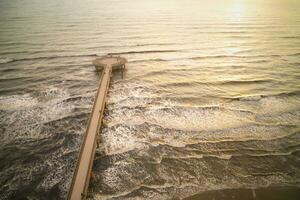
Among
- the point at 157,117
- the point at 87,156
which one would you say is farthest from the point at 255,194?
the point at 87,156

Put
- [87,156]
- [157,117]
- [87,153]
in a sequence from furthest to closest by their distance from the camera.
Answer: [157,117] < [87,153] < [87,156]

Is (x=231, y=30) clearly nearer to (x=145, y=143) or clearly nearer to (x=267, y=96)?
(x=267, y=96)

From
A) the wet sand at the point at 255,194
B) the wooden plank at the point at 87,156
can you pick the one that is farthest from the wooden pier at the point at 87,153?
the wet sand at the point at 255,194

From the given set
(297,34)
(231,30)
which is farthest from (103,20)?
(297,34)

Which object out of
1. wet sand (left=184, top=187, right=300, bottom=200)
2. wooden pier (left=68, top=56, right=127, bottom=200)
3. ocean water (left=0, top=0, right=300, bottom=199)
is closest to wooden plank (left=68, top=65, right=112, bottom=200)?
wooden pier (left=68, top=56, right=127, bottom=200)

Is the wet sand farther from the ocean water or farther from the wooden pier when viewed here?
the wooden pier

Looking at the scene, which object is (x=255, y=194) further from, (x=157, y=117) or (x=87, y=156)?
(x=87, y=156)

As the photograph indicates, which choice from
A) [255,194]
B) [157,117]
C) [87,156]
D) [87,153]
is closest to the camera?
[255,194]

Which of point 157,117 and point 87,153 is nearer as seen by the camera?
point 87,153
